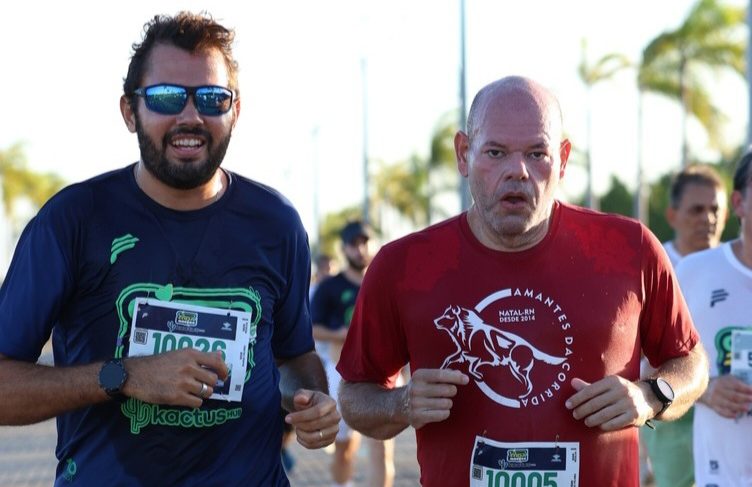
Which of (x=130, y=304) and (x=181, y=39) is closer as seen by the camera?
(x=130, y=304)

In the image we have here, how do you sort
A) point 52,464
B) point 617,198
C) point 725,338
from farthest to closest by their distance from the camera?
point 617,198
point 52,464
point 725,338

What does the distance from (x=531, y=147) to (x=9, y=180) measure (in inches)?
2857

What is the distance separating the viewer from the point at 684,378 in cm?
→ 399

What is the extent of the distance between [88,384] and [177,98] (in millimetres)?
943

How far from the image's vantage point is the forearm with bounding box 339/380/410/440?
3.92 metres

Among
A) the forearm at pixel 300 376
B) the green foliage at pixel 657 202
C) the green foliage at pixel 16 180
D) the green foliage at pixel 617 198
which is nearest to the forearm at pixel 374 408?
the forearm at pixel 300 376

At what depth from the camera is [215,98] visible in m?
4.05

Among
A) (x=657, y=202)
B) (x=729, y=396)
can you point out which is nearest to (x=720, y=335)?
(x=729, y=396)

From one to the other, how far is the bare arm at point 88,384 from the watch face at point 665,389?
1332 millimetres

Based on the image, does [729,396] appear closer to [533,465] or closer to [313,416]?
[533,465]

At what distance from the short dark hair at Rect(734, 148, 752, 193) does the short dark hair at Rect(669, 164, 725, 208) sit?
86.5 inches

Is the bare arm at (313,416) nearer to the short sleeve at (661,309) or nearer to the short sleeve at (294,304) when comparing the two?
the short sleeve at (294,304)

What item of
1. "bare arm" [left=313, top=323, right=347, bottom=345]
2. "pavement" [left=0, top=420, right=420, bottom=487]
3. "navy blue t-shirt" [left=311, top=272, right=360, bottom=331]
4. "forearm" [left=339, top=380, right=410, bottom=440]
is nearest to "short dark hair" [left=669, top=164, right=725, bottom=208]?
"bare arm" [left=313, top=323, right=347, bottom=345]

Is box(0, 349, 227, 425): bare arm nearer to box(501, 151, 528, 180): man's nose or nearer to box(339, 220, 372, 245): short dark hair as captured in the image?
box(501, 151, 528, 180): man's nose
